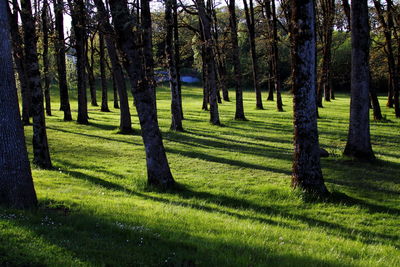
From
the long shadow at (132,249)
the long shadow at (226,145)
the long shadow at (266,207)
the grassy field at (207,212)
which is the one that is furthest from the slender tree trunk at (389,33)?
the long shadow at (132,249)

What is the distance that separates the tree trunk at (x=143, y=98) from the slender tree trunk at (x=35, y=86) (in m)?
3.64

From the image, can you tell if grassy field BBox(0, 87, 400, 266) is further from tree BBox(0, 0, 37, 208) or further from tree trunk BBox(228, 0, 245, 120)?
tree trunk BBox(228, 0, 245, 120)

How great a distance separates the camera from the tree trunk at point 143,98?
907 centimetres

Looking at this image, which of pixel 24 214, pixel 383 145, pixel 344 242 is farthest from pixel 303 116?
pixel 383 145

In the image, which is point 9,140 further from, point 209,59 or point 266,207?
point 209,59

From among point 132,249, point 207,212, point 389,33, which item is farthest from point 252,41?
point 132,249

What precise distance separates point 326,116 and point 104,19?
22.7 meters

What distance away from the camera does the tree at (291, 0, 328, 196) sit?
8883 millimetres

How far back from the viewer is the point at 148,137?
9.89 metres

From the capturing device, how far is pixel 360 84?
1248cm

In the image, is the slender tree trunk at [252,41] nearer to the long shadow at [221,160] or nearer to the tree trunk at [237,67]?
the tree trunk at [237,67]

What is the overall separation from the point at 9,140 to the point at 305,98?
6788 mm

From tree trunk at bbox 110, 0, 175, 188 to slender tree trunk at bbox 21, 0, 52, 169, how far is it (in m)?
3.64

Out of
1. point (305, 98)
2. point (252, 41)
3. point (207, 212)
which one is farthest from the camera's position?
point (252, 41)
